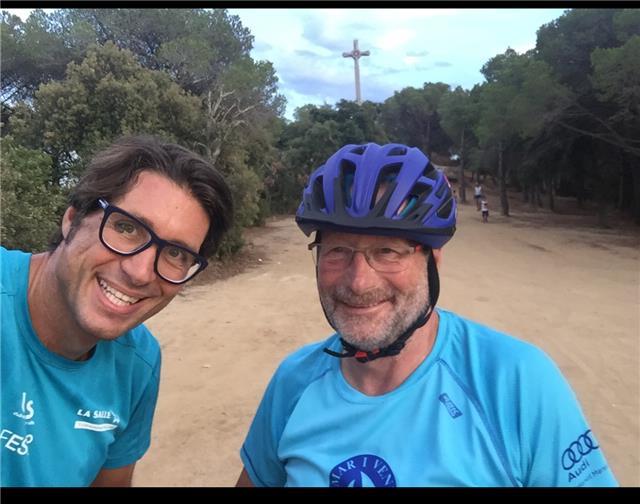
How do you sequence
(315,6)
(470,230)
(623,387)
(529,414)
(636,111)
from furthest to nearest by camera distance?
(470,230) < (636,111) < (623,387) < (315,6) < (529,414)

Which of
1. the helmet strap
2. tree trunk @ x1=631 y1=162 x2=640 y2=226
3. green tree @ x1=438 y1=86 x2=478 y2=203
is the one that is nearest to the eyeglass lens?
the helmet strap

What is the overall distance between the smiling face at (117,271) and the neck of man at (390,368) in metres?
0.79

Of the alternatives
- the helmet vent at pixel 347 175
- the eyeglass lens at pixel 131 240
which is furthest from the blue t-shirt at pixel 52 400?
the helmet vent at pixel 347 175

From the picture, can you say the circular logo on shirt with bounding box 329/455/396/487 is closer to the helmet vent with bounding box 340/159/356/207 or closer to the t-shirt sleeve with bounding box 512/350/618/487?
the t-shirt sleeve with bounding box 512/350/618/487

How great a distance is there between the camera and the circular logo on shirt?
134 centimetres

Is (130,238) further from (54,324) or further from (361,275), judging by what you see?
(361,275)

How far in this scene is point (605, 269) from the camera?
1204cm

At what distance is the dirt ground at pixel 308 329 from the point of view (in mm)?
4195

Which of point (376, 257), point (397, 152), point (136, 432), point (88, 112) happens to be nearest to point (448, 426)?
point (376, 257)

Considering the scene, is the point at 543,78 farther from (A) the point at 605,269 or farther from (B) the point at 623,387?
(B) the point at 623,387

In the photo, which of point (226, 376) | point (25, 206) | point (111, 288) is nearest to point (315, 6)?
point (111, 288)

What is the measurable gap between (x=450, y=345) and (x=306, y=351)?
0.53 meters

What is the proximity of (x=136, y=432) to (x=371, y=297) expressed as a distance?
115 cm

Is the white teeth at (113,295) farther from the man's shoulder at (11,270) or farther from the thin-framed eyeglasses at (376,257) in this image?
the thin-framed eyeglasses at (376,257)
